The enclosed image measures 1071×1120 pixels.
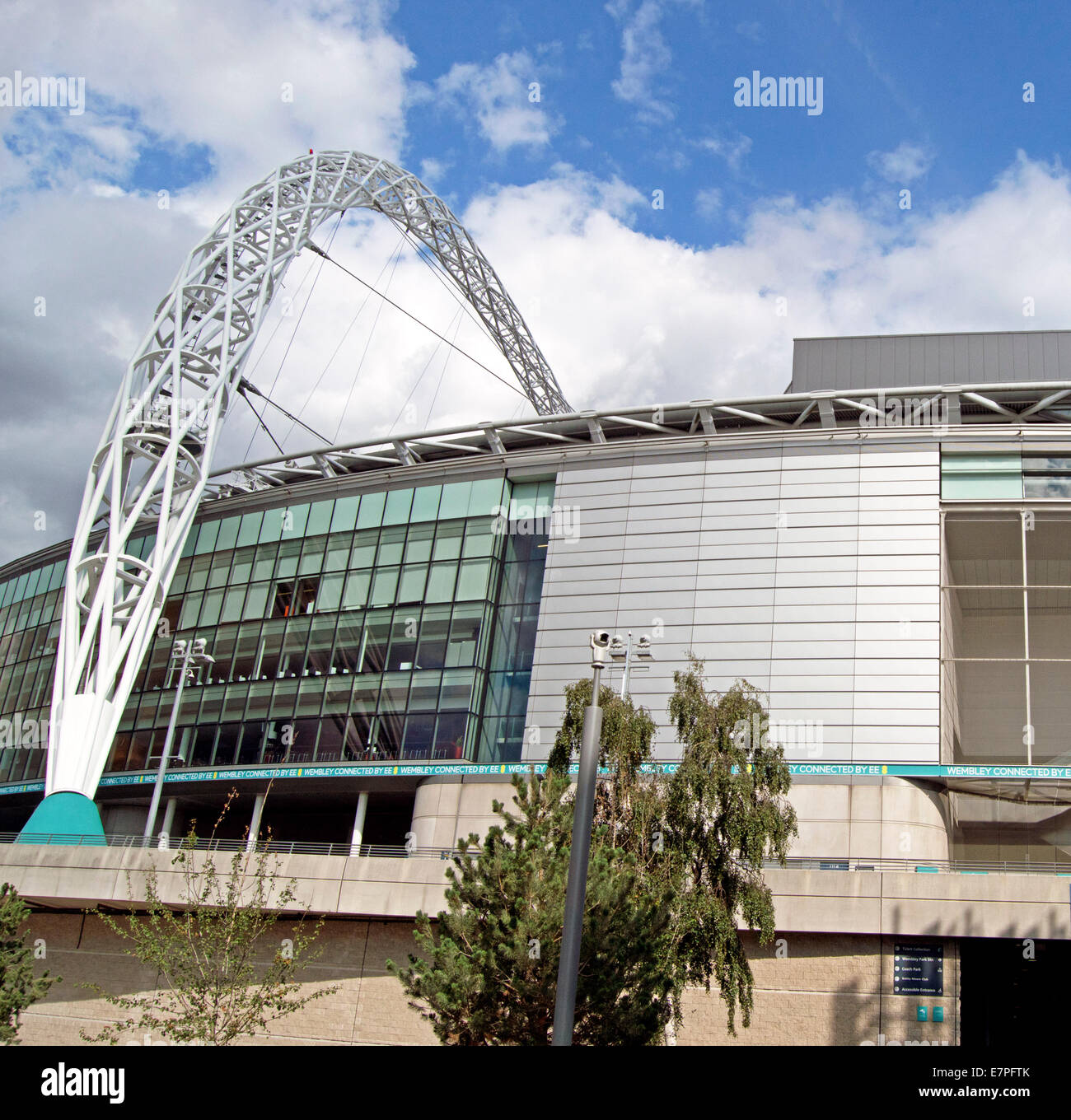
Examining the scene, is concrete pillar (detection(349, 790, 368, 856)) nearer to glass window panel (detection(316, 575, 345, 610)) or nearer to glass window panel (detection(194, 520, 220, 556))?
glass window panel (detection(316, 575, 345, 610))

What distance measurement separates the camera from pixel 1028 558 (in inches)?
1928

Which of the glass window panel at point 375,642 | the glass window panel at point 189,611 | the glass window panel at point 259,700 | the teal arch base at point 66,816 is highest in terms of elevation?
the glass window panel at point 189,611

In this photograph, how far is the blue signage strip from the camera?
3688 centimetres

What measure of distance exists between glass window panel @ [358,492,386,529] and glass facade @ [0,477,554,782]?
0.28 feet

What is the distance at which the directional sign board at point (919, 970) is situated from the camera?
25.8 m

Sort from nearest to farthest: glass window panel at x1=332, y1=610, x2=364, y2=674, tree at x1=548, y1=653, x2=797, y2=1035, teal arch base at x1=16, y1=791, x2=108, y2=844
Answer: tree at x1=548, y1=653, x2=797, y2=1035, teal arch base at x1=16, y1=791, x2=108, y2=844, glass window panel at x1=332, y1=610, x2=364, y2=674

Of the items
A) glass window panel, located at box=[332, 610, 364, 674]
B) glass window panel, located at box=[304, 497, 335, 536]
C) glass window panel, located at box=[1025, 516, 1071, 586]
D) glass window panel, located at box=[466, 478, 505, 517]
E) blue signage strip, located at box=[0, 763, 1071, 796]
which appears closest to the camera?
blue signage strip, located at box=[0, 763, 1071, 796]

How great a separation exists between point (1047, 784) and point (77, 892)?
3213 centimetres

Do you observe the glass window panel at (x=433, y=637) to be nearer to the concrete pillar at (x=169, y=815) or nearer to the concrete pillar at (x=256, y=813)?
the concrete pillar at (x=256, y=813)

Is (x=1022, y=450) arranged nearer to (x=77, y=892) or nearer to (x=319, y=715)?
(x=319, y=715)

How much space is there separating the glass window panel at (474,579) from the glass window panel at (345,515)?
22.4 feet

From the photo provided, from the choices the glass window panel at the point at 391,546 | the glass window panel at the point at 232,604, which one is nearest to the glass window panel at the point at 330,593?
the glass window panel at the point at 391,546

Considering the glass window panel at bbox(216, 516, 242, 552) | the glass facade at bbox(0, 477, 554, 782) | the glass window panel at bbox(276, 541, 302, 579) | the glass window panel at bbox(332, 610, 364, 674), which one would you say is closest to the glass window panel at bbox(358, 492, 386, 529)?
the glass facade at bbox(0, 477, 554, 782)

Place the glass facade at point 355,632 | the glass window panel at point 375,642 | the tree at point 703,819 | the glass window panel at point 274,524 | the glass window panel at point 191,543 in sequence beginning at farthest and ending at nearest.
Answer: the glass window panel at point 191,543 < the glass window panel at point 274,524 < the glass window panel at point 375,642 < the glass facade at point 355,632 < the tree at point 703,819
